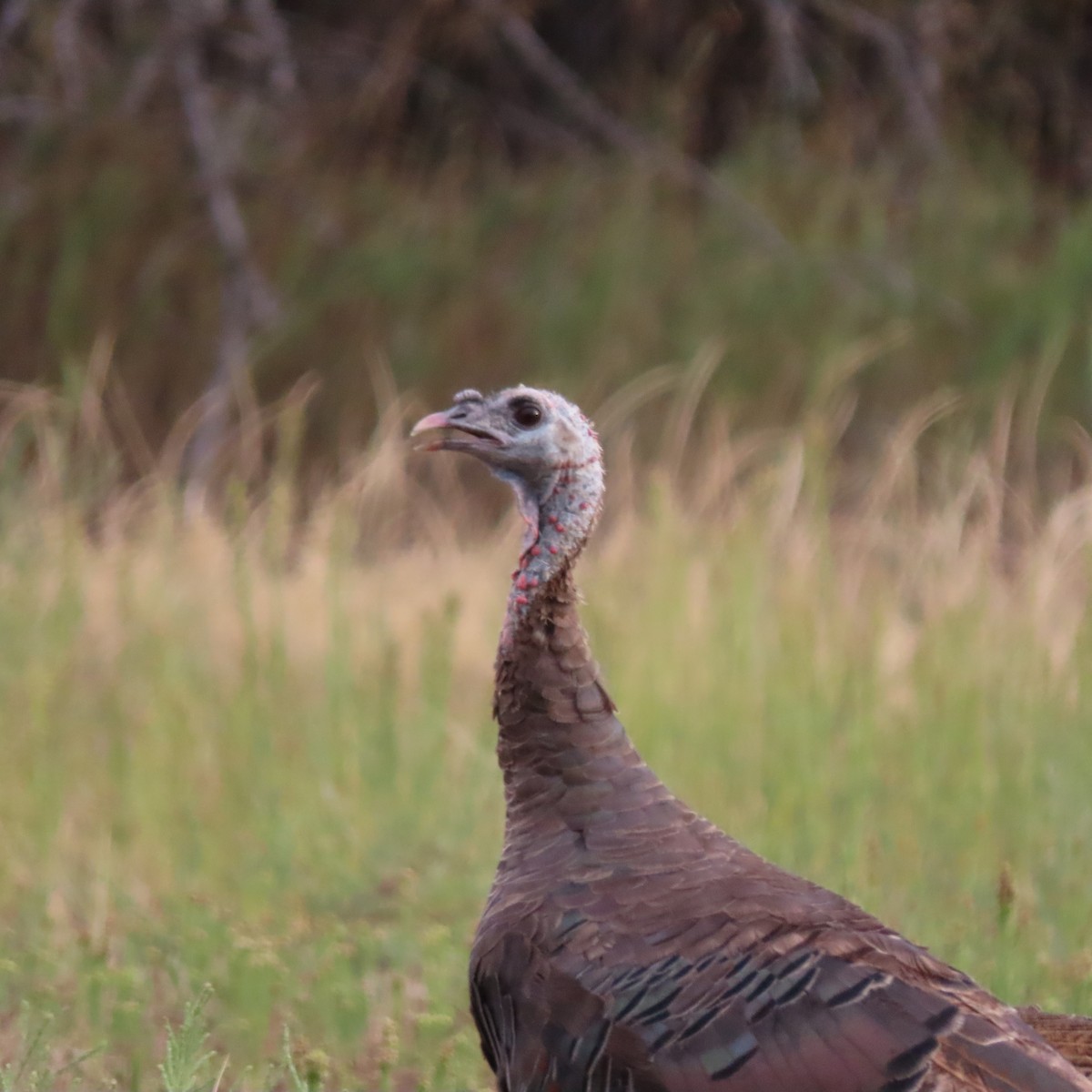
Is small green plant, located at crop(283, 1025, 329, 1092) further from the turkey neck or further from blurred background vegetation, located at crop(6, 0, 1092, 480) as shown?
blurred background vegetation, located at crop(6, 0, 1092, 480)

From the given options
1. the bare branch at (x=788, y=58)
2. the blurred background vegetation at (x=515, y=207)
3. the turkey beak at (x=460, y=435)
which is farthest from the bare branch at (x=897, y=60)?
the turkey beak at (x=460, y=435)

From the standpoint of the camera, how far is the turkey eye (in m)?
2.94

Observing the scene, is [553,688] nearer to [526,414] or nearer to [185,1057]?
[526,414]

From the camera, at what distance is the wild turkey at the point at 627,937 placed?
2.33 metres

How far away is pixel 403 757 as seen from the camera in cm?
465

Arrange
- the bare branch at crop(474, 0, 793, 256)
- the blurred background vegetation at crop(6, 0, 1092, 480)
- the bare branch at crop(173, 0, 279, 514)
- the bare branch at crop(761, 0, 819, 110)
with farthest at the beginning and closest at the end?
the bare branch at crop(761, 0, 819, 110), the bare branch at crop(474, 0, 793, 256), the blurred background vegetation at crop(6, 0, 1092, 480), the bare branch at crop(173, 0, 279, 514)

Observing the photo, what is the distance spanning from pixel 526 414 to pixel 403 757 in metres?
1.87

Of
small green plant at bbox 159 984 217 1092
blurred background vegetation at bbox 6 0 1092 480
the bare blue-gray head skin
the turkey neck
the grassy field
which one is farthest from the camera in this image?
blurred background vegetation at bbox 6 0 1092 480

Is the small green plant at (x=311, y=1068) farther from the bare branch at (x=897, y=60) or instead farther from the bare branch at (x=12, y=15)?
the bare branch at (x=897, y=60)

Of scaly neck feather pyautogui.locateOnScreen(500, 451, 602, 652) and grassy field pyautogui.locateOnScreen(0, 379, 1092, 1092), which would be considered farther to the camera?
grassy field pyautogui.locateOnScreen(0, 379, 1092, 1092)

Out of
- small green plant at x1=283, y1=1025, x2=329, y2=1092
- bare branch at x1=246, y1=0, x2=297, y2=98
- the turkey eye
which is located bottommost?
small green plant at x1=283, y1=1025, x2=329, y2=1092

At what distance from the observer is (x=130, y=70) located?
26.8 ft

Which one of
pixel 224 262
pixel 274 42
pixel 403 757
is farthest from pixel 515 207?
pixel 403 757

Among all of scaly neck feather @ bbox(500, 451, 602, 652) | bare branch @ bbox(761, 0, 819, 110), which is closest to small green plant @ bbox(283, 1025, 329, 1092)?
scaly neck feather @ bbox(500, 451, 602, 652)
